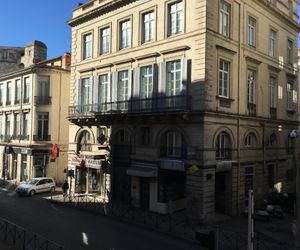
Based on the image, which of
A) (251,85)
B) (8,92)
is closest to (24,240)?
(251,85)

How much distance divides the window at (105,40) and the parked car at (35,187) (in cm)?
1243

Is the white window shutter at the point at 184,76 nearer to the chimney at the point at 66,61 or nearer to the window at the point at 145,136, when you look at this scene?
the window at the point at 145,136

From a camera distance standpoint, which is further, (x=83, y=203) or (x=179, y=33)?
(x=83, y=203)

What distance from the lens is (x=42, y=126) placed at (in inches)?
1524

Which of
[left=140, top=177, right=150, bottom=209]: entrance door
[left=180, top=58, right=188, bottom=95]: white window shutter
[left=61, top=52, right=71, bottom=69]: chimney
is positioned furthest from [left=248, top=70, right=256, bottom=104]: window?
[left=61, top=52, right=71, bottom=69]: chimney

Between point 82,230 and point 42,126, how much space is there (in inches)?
796

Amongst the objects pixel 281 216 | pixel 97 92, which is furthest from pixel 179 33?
pixel 281 216

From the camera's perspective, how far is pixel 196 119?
2283cm

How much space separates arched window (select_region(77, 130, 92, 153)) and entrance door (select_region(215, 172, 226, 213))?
1118cm

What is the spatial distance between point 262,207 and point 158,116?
386 inches

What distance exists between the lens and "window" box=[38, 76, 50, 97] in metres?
38.7

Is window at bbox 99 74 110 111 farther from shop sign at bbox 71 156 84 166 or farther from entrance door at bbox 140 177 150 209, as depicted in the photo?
entrance door at bbox 140 177 150 209

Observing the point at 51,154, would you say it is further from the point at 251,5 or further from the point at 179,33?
the point at 251,5

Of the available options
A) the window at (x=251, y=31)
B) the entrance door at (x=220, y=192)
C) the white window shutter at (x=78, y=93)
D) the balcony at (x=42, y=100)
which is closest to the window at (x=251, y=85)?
the window at (x=251, y=31)
